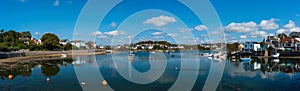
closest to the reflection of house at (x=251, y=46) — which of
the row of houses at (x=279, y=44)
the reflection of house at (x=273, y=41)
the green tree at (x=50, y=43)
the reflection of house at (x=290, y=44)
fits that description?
the row of houses at (x=279, y=44)

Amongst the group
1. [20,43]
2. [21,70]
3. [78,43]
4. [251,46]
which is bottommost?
[21,70]

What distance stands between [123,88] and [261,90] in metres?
9.44

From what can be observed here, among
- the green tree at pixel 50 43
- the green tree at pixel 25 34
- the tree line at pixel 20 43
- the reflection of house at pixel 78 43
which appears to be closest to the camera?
the tree line at pixel 20 43

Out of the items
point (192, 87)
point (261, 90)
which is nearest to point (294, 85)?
point (261, 90)

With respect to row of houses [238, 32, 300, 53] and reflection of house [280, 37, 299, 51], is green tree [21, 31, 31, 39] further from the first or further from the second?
reflection of house [280, 37, 299, 51]

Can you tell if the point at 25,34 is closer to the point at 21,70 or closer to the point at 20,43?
the point at 20,43

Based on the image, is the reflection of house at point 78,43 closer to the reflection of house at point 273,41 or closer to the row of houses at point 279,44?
the row of houses at point 279,44

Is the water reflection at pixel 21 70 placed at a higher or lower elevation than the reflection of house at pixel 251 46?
lower

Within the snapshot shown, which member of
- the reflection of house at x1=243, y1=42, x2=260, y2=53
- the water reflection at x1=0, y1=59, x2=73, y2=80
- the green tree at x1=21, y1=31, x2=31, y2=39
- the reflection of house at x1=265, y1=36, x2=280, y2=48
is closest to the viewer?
the water reflection at x1=0, y1=59, x2=73, y2=80

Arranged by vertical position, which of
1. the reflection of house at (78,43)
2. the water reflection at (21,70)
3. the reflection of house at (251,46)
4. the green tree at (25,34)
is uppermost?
the green tree at (25,34)

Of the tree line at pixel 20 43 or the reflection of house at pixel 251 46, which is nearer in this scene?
the tree line at pixel 20 43

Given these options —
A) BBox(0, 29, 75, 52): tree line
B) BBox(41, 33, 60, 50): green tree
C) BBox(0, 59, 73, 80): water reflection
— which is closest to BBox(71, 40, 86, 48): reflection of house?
BBox(0, 29, 75, 52): tree line

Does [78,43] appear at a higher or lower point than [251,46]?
higher

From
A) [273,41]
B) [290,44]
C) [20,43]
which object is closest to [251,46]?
[273,41]
